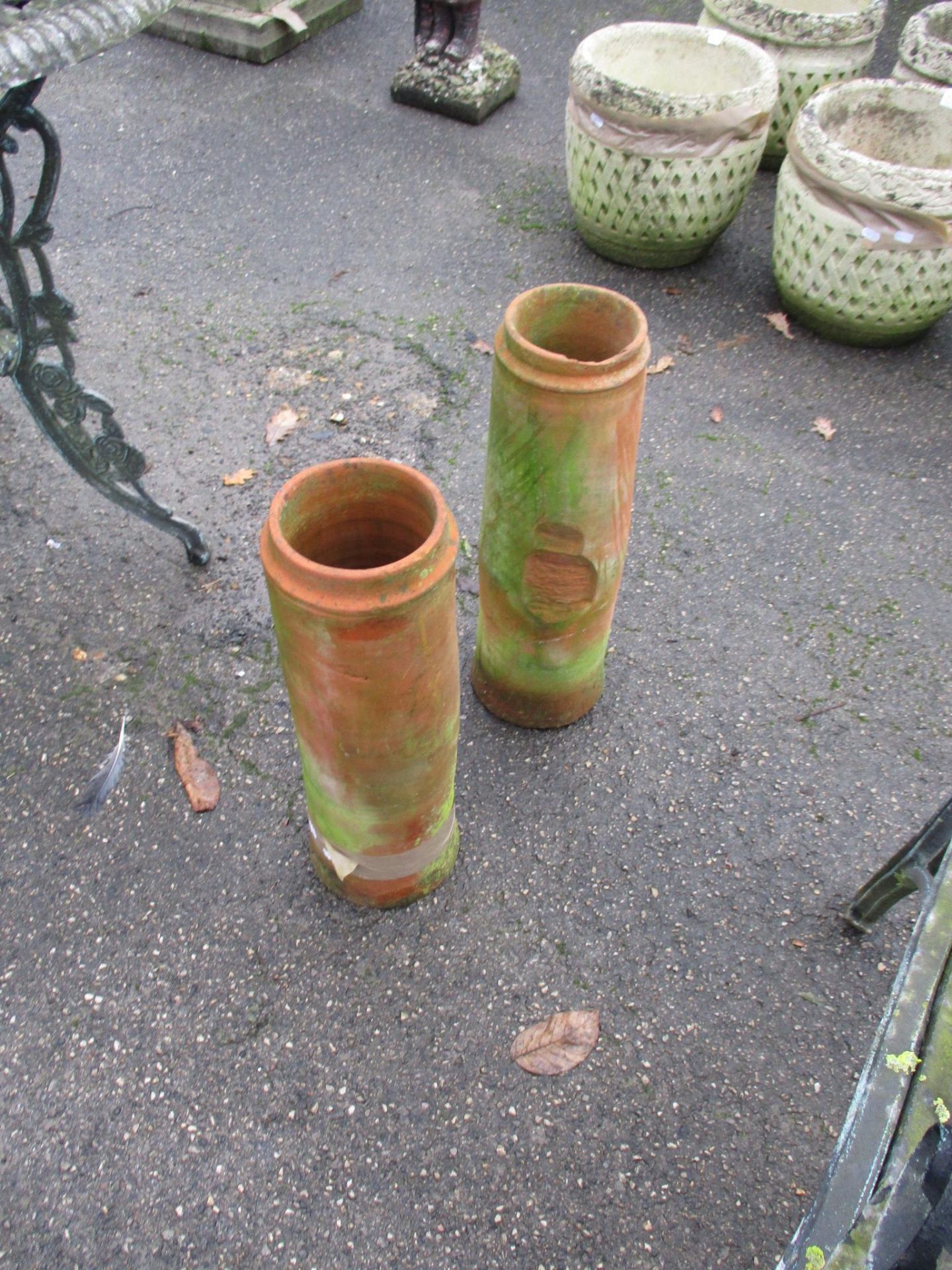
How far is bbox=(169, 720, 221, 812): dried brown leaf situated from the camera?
2312mm

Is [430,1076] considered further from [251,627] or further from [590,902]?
[251,627]

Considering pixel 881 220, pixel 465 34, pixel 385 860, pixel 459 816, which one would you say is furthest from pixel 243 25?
pixel 385 860

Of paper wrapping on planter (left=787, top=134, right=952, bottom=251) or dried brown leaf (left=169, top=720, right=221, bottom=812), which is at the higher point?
paper wrapping on planter (left=787, top=134, right=952, bottom=251)

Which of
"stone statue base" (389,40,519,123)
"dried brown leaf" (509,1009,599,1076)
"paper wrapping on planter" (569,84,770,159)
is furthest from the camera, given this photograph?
"stone statue base" (389,40,519,123)

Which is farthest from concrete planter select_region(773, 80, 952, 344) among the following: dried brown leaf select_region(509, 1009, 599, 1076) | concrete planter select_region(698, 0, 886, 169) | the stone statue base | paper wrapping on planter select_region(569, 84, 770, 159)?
dried brown leaf select_region(509, 1009, 599, 1076)

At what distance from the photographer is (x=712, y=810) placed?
236 centimetres

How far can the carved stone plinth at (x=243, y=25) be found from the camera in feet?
16.6

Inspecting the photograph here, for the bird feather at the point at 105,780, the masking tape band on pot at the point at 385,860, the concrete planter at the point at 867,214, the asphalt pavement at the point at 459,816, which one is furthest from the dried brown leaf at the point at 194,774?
the concrete planter at the point at 867,214

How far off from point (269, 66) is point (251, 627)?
4.16m

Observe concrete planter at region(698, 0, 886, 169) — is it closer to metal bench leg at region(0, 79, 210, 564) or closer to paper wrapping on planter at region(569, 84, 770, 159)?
paper wrapping on planter at region(569, 84, 770, 159)

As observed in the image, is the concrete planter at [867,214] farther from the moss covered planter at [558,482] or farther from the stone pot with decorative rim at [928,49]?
the moss covered planter at [558,482]

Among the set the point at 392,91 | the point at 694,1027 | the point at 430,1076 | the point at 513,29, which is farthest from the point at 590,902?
the point at 513,29

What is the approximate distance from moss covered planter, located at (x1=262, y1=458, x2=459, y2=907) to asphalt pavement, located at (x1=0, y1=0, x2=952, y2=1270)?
37 cm

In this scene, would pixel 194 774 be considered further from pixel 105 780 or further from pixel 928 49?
pixel 928 49
